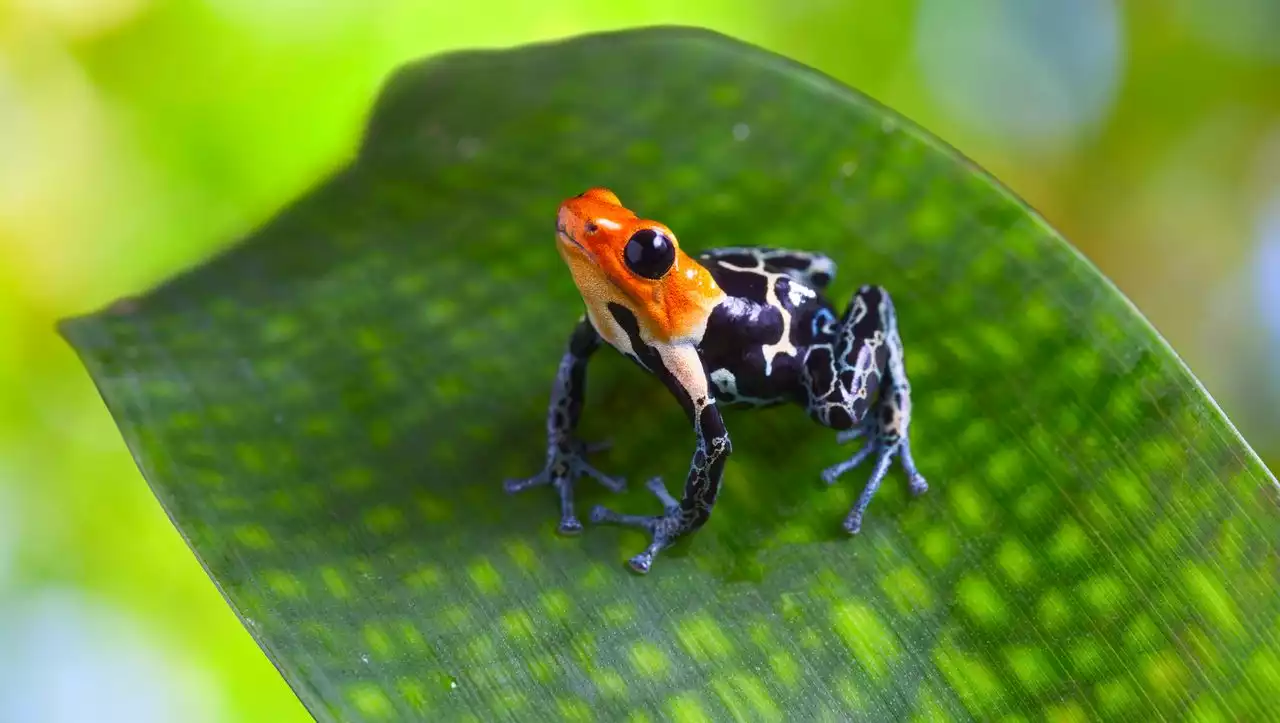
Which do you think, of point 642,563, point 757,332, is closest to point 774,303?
point 757,332

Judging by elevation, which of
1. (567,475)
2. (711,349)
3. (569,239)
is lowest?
(567,475)

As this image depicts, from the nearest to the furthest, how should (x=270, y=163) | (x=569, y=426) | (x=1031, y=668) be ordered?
(x=1031, y=668) → (x=569, y=426) → (x=270, y=163)

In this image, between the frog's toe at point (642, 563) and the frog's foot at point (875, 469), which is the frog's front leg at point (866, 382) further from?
the frog's toe at point (642, 563)

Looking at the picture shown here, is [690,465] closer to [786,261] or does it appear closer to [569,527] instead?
[569,527]

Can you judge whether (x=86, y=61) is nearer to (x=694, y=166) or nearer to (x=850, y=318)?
(x=694, y=166)

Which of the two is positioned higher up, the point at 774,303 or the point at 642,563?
the point at 774,303

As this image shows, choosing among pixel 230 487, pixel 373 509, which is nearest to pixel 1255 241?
pixel 373 509

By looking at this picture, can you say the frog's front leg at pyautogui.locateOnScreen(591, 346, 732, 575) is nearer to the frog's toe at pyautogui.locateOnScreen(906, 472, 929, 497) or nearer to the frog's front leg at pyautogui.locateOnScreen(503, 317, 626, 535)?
the frog's front leg at pyautogui.locateOnScreen(503, 317, 626, 535)

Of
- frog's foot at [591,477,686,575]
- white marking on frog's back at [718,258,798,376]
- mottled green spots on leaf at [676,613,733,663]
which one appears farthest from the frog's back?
mottled green spots on leaf at [676,613,733,663]
